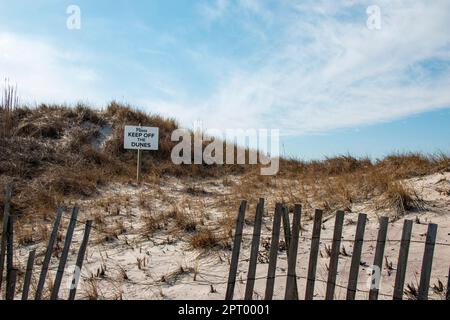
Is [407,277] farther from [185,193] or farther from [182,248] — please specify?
[185,193]

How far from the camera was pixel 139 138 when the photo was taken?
10477 mm

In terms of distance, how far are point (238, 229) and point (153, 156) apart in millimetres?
9758

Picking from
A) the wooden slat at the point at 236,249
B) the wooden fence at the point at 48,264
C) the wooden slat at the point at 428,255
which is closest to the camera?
the wooden slat at the point at 428,255

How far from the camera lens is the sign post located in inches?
408

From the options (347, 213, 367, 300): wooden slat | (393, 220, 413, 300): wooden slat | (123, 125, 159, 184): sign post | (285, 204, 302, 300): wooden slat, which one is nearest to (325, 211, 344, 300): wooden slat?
(347, 213, 367, 300): wooden slat

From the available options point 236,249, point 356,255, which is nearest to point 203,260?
point 236,249

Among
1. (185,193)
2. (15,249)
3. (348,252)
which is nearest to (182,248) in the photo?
(348,252)

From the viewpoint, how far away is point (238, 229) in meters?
3.21

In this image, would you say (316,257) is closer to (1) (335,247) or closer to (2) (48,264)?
(1) (335,247)

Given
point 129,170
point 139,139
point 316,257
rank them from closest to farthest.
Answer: point 316,257
point 139,139
point 129,170

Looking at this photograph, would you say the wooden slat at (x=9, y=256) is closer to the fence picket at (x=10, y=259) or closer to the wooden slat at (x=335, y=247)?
the fence picket at (x=10, y=259)

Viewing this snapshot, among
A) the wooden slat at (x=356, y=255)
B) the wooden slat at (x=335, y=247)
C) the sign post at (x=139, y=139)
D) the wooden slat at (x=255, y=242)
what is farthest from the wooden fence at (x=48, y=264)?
the sign post at (x=139, y=139)

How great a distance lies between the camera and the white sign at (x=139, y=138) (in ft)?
34.0

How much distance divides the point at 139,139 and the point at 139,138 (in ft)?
0.09
